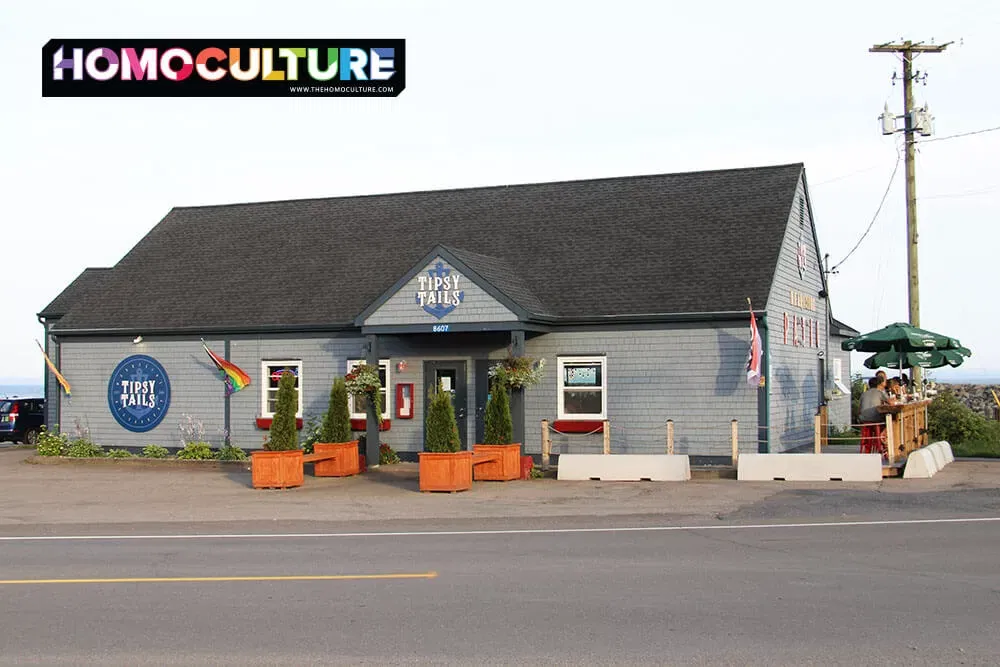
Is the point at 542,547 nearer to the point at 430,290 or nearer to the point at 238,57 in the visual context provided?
the point at 430,290

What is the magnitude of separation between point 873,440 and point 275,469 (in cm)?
1137

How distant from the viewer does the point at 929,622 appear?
816 cm

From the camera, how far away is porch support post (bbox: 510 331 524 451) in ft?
70.6

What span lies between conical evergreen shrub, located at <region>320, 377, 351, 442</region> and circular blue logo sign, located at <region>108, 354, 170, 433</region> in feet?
21.1

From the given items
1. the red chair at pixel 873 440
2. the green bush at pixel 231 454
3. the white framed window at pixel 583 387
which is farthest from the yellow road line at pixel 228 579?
the green bush at pixel 231 454

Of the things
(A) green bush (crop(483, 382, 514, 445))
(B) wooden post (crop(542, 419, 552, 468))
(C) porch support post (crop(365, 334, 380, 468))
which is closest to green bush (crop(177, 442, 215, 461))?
(C) porch support post (crop(365, 334, 380, 468))

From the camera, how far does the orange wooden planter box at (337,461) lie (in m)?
21.8

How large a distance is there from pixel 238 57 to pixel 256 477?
7.75 metres

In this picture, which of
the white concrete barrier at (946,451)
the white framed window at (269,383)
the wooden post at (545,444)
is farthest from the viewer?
the white framed window at (269,383)

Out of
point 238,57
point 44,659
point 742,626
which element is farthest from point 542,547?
point 238,57

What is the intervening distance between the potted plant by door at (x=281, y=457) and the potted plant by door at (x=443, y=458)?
2676mm

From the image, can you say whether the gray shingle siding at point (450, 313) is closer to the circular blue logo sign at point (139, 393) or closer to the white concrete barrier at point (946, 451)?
the circular blue logo sign at point (139, 393)

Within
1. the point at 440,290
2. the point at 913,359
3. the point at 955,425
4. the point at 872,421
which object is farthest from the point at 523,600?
the point at 955,425

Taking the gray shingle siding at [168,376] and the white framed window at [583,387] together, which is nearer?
the white framed window at [583,387]
